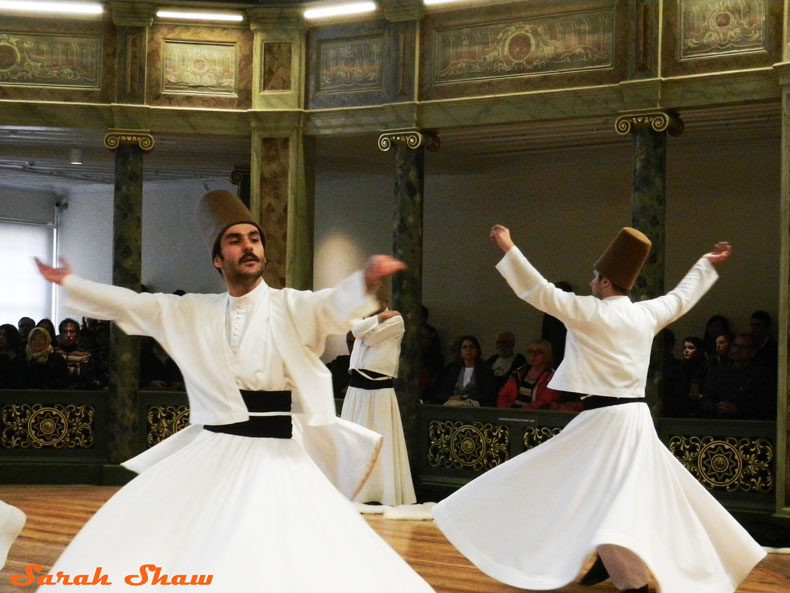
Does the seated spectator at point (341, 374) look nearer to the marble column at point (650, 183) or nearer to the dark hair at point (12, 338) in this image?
the dark hair at point (12, 338)

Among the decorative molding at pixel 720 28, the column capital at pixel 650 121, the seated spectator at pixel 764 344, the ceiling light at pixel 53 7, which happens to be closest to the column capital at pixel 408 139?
the column capital at pixel 650 121

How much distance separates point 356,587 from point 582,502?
2.19m

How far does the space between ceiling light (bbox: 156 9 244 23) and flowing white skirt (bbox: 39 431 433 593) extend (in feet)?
23.2

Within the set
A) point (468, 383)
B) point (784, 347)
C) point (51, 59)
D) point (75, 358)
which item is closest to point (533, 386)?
point (468, 383)

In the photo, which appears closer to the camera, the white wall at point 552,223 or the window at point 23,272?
the white wall at point 552,223

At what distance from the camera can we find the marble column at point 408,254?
9688 millimetres

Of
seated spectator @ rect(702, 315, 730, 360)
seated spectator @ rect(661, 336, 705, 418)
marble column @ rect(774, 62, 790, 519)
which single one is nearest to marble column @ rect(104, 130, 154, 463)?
seated spectator @ rect(661, 336, 705, 418)

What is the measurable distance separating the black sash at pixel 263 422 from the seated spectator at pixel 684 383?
522 centimetres

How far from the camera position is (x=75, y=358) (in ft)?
36.8

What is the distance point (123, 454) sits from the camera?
1037cm

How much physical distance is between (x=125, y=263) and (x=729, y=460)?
5.34 m

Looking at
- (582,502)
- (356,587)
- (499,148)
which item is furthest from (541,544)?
(499,148)

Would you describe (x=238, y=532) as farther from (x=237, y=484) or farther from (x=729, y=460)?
(x=729, y=460)

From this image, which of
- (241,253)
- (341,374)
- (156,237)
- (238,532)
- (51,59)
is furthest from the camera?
(156,237)
